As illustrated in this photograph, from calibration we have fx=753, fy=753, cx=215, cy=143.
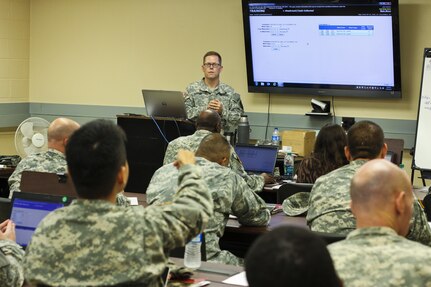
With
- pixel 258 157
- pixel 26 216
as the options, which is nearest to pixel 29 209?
pixel 26 216

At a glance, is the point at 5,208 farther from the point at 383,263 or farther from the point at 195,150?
the point at 383,263

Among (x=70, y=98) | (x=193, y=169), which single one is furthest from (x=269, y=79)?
(x=193, y=169)

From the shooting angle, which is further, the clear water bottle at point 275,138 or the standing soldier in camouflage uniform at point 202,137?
the clear water bottle at point 275,138

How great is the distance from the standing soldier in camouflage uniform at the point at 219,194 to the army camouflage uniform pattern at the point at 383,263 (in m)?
1.91

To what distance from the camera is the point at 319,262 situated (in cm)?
157

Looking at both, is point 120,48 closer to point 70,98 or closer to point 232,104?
point 70,98

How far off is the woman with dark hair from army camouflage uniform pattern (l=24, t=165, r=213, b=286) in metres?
2.85

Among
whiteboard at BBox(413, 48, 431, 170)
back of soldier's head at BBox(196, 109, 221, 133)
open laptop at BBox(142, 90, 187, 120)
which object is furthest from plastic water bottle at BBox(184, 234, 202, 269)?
whiteboard at BBox(413, 48, 431, 170)

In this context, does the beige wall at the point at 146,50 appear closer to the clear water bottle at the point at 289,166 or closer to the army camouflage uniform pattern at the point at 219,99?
the army camouflage uniform pattern at the point at 219,99

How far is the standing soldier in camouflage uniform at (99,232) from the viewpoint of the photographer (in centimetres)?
224

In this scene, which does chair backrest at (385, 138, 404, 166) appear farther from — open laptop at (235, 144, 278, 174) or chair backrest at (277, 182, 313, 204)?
chair backrest at (277, 182, 313, 204)

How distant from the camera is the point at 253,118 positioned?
898cm

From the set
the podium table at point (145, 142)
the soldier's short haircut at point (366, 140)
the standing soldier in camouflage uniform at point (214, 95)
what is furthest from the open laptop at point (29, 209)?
the standing soldier in camouflage uniform at point (214, 95)

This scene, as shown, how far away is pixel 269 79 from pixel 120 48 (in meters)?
2.19
